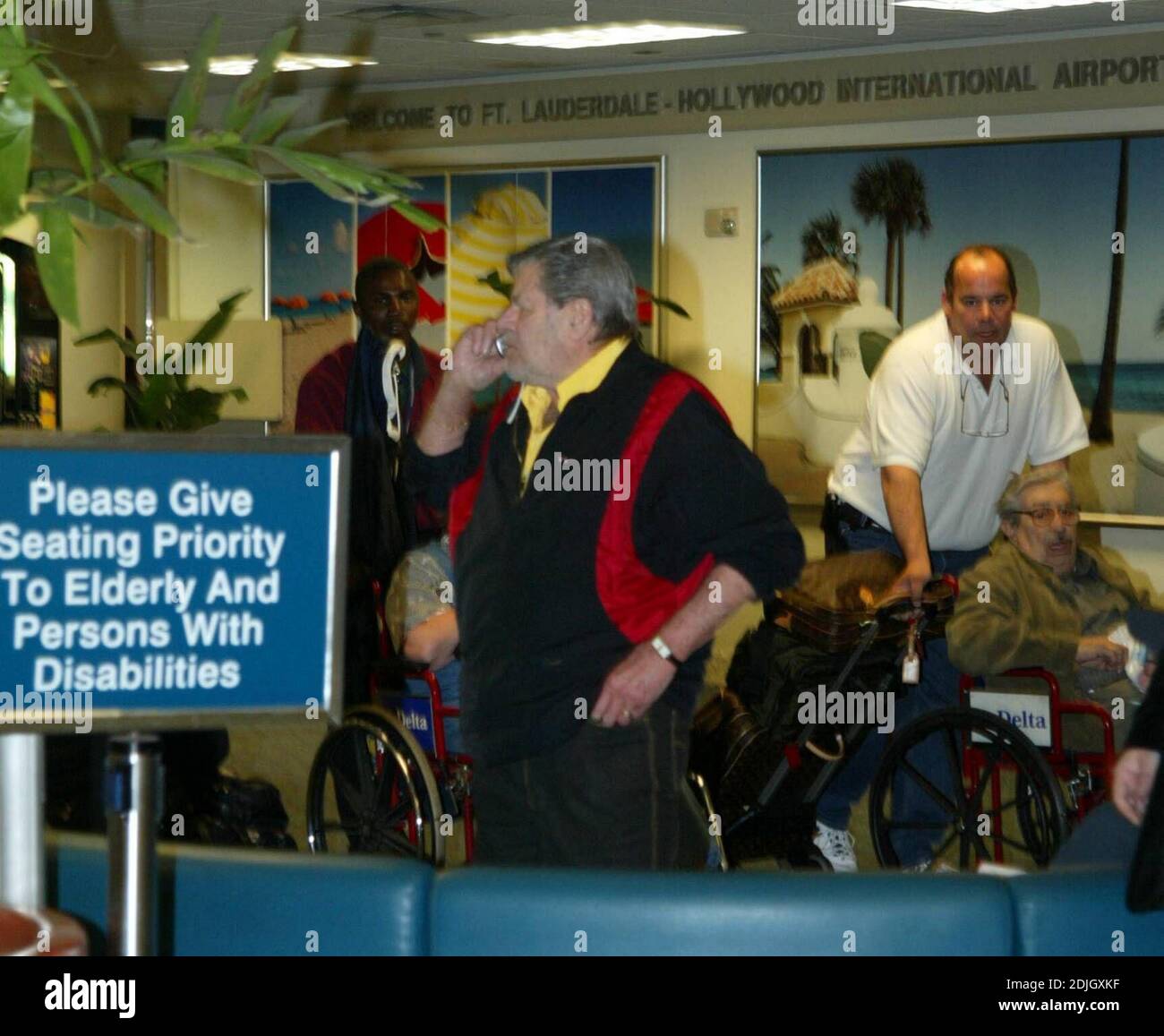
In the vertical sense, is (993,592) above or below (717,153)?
below

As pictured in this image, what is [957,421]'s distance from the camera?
199 inches

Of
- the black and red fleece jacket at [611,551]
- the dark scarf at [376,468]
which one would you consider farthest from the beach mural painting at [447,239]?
the black and red fleece jacket at [611,551]

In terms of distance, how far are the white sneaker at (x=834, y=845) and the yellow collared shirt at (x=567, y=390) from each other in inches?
80.2

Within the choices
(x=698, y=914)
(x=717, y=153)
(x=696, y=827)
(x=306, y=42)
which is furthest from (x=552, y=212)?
(x=698, y=914)

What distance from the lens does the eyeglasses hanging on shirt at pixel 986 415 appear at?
16.4 ft

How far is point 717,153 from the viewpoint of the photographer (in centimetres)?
850

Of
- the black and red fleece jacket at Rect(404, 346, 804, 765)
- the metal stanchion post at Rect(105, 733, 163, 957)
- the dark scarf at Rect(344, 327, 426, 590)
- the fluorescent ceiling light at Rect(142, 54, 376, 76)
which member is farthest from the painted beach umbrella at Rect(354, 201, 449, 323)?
the metal stanchion post at Rect(105, 733, 163, 957)

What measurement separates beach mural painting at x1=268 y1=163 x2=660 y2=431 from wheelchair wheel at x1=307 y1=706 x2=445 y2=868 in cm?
405

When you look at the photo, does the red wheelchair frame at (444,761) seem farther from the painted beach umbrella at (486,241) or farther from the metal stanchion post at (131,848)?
the painted beach umbrella at (486,241)

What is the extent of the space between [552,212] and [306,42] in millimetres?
1689

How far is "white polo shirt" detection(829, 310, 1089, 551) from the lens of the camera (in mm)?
4938
